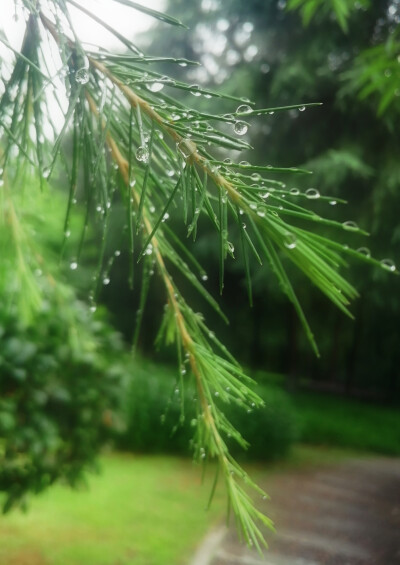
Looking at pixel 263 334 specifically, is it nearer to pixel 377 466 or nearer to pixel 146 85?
pixel 377 466

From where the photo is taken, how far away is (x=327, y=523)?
4.38 m

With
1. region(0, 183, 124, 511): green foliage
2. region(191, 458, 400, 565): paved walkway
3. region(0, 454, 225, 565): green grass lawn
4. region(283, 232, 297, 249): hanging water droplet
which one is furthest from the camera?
region(191, 458, 400, 565): paved walkway

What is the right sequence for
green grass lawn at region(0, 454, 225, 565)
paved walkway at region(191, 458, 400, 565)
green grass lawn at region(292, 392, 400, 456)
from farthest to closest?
1. green grass lawn at region(292, 392, 400, 456)
2. paved walkway at region(191, 458, 400, 565)
3. green grass lawn at region(0, 454, 225, 565)

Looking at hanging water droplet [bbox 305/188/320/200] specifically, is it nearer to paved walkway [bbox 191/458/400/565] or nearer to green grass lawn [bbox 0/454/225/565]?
paved walkway [bbox 191/458/400/565]

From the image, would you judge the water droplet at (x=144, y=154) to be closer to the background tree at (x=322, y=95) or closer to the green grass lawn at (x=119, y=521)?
the green grass lawn at (x=119, y=521)

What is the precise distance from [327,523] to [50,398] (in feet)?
9.68

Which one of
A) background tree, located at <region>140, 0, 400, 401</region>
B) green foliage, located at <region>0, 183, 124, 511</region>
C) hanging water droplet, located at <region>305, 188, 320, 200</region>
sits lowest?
green foliage, located at <region>0, 183, 124, 511</region>

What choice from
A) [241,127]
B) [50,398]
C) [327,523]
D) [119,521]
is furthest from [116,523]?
[241,127]

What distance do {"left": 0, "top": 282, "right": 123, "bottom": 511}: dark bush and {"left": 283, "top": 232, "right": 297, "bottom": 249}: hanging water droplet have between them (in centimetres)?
163

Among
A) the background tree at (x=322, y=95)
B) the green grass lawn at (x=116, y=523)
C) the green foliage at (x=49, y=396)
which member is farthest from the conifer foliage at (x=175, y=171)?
the background tree at (x=322, y=95)

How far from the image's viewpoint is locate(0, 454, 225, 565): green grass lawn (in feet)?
11.0

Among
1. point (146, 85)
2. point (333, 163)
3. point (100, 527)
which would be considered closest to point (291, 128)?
point (333, 163)

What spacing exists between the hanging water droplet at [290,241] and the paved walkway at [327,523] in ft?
9.53

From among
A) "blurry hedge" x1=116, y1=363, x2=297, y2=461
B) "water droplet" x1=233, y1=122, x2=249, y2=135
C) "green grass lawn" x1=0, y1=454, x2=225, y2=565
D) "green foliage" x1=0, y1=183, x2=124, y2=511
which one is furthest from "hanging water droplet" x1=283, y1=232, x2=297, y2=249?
"blurry hedge" x1=116, y1=363, x2=297, y2=461
